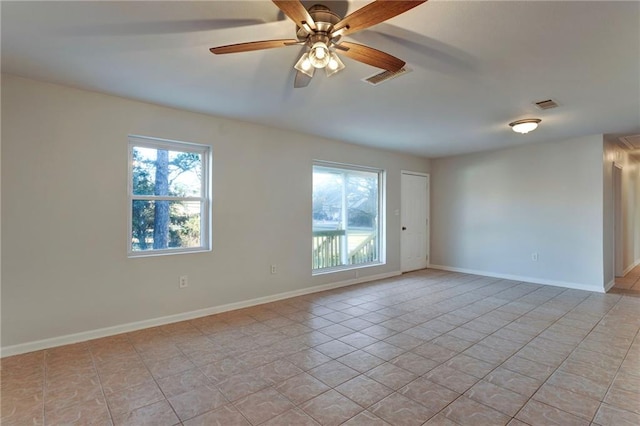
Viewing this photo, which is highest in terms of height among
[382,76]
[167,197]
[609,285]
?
[382,76]

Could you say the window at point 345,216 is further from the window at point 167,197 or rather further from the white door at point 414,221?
the window at point 167,197

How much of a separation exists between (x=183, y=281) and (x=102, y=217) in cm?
106

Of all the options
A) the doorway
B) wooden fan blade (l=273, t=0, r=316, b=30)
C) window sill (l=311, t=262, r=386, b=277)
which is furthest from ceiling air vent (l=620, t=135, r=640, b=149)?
wooden fan blade (l=273, t=0, r=316, b=30)

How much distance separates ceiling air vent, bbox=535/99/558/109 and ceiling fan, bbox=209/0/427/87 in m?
2.25

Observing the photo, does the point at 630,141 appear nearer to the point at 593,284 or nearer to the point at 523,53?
the point at 593,284

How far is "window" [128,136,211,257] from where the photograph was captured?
132 inches

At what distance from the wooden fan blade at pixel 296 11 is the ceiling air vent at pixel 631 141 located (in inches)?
227

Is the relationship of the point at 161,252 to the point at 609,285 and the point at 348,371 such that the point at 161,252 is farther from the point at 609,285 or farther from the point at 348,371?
the point at 609,285

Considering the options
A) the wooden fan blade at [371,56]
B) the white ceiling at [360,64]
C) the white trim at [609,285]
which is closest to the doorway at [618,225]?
the white trim at [609,285]

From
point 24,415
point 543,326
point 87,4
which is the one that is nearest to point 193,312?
point 24,415

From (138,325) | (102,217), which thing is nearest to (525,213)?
(138,325)

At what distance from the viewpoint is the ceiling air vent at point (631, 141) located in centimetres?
481

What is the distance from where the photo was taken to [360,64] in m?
2.44

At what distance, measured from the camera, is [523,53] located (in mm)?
2273
